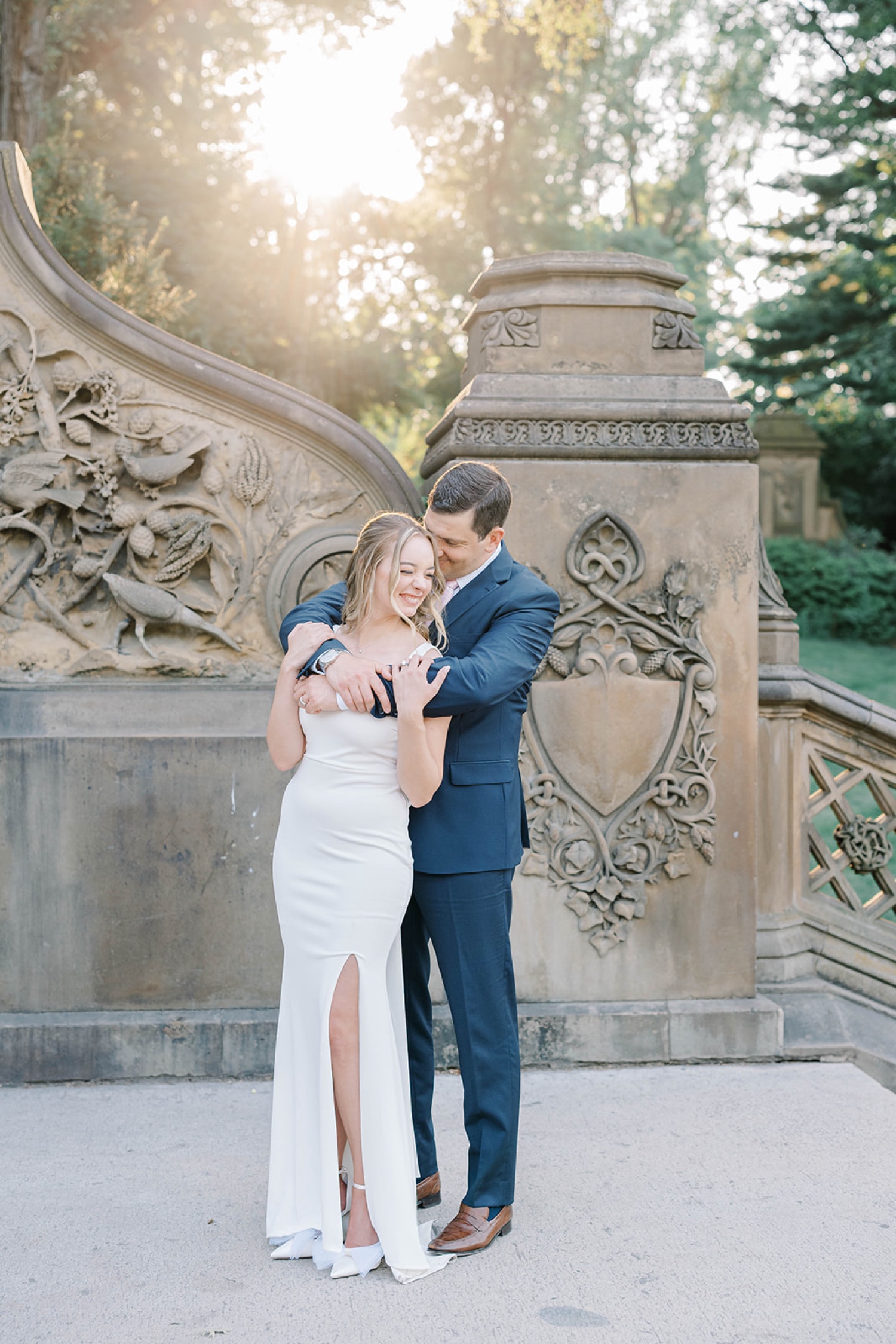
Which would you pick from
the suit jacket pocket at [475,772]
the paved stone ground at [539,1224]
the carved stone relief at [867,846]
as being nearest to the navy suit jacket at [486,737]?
the suit jacket pocket at [475,772]

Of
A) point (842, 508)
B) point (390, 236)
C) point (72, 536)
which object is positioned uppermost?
point (390, 236)

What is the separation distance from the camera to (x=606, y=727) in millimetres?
4531

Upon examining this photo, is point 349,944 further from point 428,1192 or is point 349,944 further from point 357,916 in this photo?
point 428,1192

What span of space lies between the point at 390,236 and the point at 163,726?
20858mm

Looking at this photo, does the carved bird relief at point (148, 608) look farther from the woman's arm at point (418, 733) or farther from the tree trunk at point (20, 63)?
the tree trunk at point (20, 63)

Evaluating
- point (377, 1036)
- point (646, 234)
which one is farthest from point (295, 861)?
point (646, 234)

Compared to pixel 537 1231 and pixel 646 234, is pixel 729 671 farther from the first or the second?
pixel 646 234

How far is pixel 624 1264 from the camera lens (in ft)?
9.70

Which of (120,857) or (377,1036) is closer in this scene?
→ (377,1036)

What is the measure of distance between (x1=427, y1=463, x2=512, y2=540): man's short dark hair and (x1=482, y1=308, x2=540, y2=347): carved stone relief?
66.6 inches

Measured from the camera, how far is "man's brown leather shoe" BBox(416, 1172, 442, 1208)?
3.26 m

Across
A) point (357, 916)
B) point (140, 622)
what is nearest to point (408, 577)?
point (357, 916)

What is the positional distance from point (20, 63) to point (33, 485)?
8461mm

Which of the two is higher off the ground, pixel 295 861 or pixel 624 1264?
pixel 295 861
